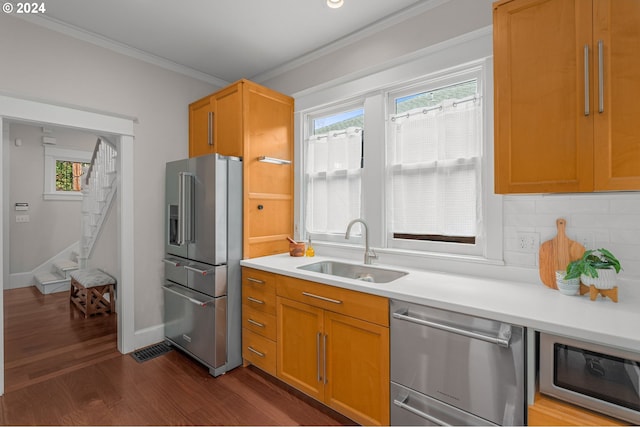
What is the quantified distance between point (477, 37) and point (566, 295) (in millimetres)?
1619

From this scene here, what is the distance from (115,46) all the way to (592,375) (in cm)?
383

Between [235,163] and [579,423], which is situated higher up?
[235,163]

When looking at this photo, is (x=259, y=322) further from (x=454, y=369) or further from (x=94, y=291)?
(x=94, y=291)

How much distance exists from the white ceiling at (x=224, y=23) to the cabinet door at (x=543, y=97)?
906 millimetres

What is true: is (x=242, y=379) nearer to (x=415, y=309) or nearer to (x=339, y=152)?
(x=415, y=309)

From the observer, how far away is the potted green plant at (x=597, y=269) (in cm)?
143

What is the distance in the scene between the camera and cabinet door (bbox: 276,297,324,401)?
1.98 metres

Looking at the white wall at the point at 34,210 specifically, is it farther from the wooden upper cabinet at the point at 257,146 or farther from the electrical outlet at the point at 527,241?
the electrical outlet at the point at 527,241

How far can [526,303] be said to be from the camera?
4.60 ft

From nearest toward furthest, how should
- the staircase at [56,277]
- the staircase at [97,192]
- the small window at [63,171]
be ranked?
the staircase at [97,192], the staircase at [56,277], the small window at [63,171]

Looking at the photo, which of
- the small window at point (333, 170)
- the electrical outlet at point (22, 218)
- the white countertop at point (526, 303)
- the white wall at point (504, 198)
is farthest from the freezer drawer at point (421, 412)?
the electrical outlet at point (22, 218)

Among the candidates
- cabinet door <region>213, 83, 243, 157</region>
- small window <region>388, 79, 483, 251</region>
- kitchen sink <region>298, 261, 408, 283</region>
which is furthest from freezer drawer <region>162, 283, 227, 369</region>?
small window <region>388, 79, 483, 251</region>

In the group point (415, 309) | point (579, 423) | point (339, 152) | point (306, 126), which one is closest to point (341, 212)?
point (339, 152)

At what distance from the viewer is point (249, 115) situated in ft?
8.57
